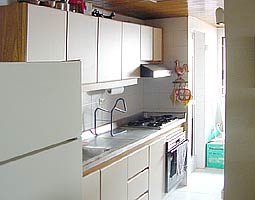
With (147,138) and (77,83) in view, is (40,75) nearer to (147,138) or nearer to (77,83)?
(77,83)

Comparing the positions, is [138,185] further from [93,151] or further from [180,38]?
[180,38]

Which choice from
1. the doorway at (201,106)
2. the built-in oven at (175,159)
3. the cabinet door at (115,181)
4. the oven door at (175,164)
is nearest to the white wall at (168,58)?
the built-in oven at (175,159)

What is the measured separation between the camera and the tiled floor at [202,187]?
477cm

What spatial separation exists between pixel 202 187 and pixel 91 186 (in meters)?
2.65

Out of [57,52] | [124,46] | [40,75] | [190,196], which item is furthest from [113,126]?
[40,75]

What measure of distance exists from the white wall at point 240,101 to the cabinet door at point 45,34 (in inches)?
49.5

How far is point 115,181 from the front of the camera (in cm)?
324

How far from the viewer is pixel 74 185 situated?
71.1 inches

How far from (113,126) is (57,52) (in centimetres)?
185

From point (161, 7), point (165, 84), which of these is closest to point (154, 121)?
point (165, 84)

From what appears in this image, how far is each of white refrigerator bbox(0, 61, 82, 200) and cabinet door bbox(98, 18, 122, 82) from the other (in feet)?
5.36

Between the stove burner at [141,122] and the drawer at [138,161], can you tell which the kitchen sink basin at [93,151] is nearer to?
the drawer at [138,161]

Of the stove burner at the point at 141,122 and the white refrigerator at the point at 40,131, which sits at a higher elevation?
the white refrigerator at the point at 40,131

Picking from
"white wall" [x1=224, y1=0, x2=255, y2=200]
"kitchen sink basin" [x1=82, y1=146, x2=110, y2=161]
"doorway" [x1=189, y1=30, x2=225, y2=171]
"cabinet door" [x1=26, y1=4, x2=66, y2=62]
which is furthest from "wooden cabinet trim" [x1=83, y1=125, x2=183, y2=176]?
"doorway" [x1=189, y1=30, x2=225, y2=171]
